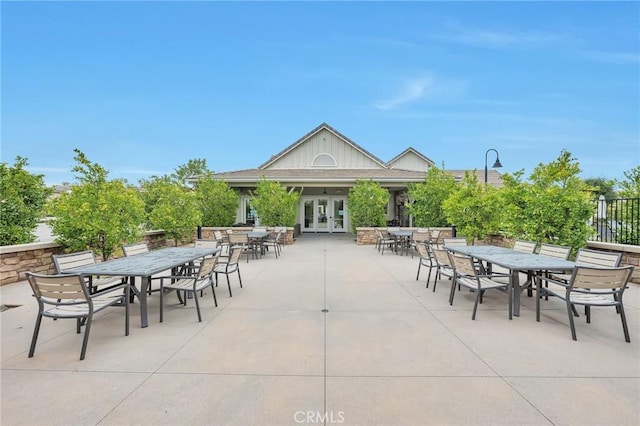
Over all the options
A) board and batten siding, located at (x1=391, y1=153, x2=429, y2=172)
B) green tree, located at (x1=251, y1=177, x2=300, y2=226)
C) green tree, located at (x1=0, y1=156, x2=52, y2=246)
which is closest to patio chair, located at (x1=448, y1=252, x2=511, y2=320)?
green tree, located at (x1=0, y1=156, x2=52, y2=246)

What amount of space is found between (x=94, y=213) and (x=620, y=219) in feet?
41.6

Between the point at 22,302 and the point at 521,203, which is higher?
the point at 521,203

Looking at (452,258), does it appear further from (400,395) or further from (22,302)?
(22,302)

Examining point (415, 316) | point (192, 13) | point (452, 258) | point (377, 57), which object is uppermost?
point (377, 57)

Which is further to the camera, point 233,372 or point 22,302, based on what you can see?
point 22,302

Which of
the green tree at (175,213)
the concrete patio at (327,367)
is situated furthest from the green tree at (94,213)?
the green tree at (175,213)

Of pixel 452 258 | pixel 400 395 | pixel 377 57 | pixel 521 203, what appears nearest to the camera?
pixel 400 395

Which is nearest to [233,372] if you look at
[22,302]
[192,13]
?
[22,302]

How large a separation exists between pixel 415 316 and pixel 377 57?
18349 mm

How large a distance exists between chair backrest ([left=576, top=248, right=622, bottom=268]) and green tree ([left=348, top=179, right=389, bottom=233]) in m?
9.41

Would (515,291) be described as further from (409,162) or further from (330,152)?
(409,162)

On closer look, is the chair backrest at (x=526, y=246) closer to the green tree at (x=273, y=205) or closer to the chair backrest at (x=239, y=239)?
the chair backrest at (x=239, y=239)

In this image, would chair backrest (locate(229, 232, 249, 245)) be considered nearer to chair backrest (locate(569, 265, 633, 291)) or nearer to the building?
chair backrest (locate(569, 265, 633, 291))

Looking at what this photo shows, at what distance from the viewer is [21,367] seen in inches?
117
